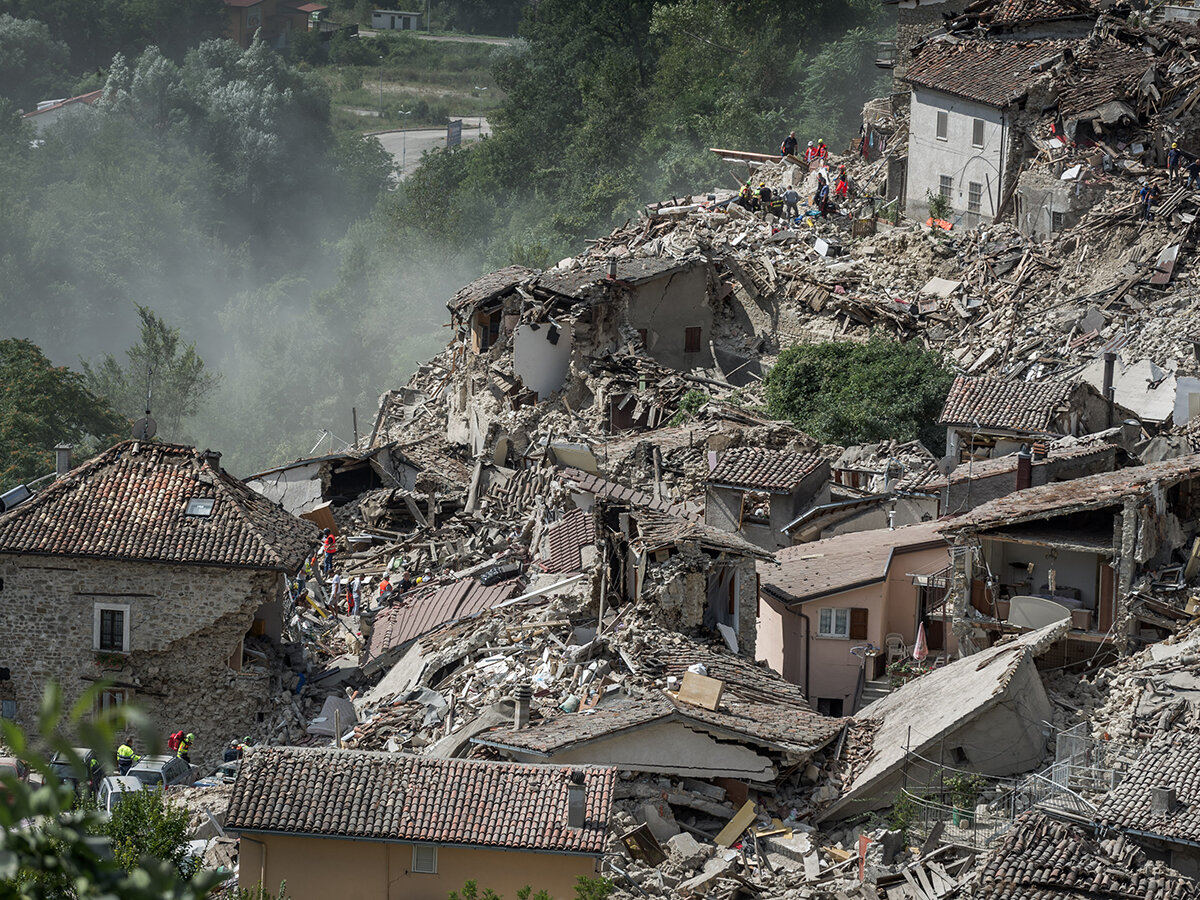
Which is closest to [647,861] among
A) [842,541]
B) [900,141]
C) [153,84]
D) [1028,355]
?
[842,541]

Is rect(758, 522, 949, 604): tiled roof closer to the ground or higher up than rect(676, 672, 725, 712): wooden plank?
closer to the ground

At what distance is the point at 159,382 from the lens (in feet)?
286

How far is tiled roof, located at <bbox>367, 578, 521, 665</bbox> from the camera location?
35.5 m

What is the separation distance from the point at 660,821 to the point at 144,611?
12.1 metres

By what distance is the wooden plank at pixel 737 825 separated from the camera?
85.1 ft

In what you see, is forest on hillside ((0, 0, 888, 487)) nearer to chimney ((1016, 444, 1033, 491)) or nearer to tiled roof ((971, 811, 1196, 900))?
chimney ((1016, 444, 1033, 491))

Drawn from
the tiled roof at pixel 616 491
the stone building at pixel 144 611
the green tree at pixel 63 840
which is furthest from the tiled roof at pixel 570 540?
the green tree at pixel 63 840

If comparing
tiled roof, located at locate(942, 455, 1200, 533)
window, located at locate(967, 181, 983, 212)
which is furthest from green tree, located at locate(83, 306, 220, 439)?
tiled roof, located at locate(942, 455, 1200, 533)

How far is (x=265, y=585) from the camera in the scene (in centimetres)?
3362

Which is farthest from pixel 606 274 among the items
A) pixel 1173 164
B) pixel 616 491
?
pixel 1173 164

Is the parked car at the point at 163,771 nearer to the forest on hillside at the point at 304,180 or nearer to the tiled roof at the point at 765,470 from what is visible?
the tiled roof at the point at 765,470

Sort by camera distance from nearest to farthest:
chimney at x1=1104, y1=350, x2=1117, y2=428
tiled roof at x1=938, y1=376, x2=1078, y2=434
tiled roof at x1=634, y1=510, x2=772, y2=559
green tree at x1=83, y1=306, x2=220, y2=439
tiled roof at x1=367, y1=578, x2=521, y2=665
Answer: tiled roof at x1=634, y1=510, x2=772, y2=559
tiled roof at x1=367, y1=578, x2=521, y2=665
tiled roof at x1=938, y1=376, x2=1078, y2=434
chimney at x1=1104, y1=350, x2=1117, y2=428
green tree at x1=83, y1=306, x2=220, y2=439

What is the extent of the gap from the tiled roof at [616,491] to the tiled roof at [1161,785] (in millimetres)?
12680

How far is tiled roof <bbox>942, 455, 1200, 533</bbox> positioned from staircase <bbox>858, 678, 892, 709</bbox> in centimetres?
300
